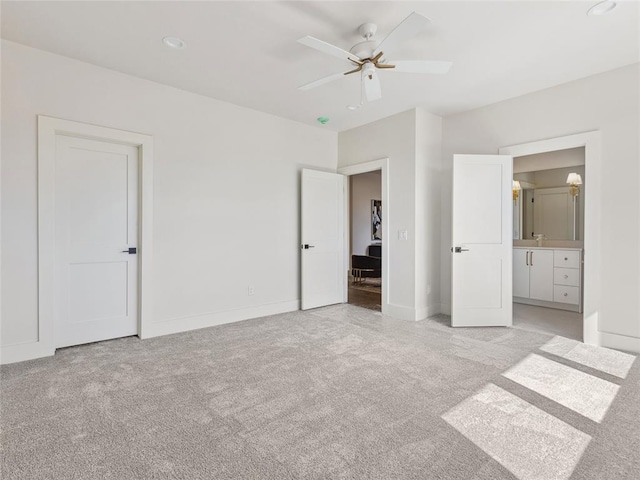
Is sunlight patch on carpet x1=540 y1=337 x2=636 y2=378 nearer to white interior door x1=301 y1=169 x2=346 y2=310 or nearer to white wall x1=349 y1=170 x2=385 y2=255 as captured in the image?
white interior door x1=301 y1=169 x2=346 y2=310

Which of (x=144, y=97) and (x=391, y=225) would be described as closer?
(x=144, y=97)

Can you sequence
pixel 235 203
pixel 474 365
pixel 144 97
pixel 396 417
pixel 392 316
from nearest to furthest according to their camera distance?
pixel 396 417 → pixel 474 365 → pixel 144 97 → pixel 235 203 → pixel 392 316

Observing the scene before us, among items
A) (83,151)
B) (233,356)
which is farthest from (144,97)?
(233,356)

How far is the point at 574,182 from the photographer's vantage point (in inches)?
208

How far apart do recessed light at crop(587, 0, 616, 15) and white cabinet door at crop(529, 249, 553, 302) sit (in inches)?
140

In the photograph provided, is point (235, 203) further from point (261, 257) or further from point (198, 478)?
point (198, 478)

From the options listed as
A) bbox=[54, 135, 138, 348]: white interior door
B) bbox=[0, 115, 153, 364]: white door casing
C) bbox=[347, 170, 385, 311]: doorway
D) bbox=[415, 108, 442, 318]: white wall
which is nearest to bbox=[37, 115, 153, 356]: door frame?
bbox=[0, 115, 153, 364]: white door casing

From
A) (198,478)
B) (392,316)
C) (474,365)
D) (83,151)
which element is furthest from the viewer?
(392,316)

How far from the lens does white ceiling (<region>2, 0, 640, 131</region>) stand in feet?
7.92

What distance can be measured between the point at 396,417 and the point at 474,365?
1167 mm

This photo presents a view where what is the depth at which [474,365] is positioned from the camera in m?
2.85

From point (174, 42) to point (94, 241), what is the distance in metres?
2.07

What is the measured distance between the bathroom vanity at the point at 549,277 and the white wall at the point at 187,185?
3.47 meters

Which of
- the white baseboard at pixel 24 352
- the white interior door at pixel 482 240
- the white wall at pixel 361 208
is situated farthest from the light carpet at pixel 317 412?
the white wall at pixel 361 208
